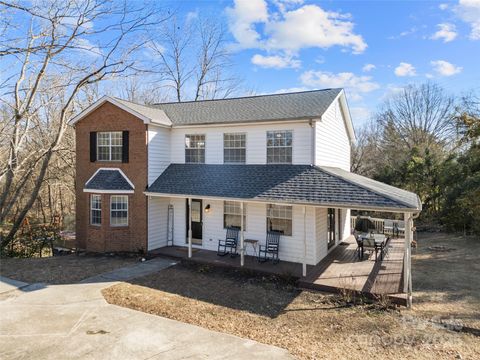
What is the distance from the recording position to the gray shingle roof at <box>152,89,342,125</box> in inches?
489

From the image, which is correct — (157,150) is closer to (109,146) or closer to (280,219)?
(109,146)

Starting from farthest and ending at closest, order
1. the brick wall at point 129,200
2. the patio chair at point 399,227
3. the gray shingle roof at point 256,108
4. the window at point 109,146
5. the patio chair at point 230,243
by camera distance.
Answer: the patio chair at point 399,227 < the window at point 109,146 < the brick wall at point 129,200 < the patio chair at point 230,243 < the gray shingle roof at point 256,108

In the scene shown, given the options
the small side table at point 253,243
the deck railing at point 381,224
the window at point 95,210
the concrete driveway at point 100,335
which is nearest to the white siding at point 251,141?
the small side table at point 253,243

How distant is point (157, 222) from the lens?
13.9 m

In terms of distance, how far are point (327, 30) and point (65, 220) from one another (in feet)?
80.0

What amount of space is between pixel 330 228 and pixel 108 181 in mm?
9950

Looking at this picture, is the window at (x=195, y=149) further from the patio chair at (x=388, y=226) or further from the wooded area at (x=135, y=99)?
the patio chair at (x=388, y=226)

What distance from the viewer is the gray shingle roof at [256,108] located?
12.4 meters

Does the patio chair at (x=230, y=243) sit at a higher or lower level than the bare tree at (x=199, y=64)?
lower

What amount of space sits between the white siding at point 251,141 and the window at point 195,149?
197mm

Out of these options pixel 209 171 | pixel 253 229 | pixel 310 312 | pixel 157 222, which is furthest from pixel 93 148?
pixel 310 312

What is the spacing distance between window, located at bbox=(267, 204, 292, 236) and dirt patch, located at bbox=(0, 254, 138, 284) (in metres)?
5.70

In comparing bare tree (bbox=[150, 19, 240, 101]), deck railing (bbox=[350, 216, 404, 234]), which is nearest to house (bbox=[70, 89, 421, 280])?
deck railing (bbox=[350, 216, 404, 234])

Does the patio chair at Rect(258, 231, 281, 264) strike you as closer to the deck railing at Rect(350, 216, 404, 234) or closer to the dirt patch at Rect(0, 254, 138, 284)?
the dirt patch at Rect(0, 254, 138, 284)
